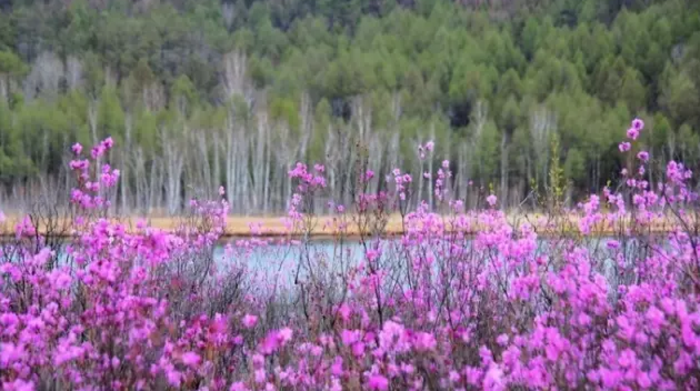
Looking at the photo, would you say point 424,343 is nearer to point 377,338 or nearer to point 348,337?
point 348,337

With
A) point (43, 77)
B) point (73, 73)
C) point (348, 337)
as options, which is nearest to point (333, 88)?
point (73, 73)

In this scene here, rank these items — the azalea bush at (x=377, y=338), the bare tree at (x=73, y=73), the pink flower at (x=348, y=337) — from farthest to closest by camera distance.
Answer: the bare tree at (x=73, y=73)
the pink flower at (x=348, y=337)
the azalea bush at (x=377, y=338)

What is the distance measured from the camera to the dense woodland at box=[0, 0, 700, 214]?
137ft

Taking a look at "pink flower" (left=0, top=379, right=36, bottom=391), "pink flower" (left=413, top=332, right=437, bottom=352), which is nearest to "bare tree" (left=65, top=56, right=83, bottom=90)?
"pink flower" (left=0, top=379, right=36, bottom=391)

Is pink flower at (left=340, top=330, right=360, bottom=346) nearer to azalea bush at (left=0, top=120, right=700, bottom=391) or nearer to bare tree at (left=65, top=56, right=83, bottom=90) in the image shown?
azalea bush at (left=0, top=120, right=700, bottom=391)

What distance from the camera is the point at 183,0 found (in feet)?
287

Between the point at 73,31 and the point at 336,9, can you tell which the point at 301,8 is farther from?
the point at 73,31

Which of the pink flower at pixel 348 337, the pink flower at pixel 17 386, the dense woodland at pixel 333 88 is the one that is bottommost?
the pink flower at pixel 17 386

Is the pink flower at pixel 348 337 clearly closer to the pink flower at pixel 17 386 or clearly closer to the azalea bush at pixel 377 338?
the azalea bush at pixel 377 338

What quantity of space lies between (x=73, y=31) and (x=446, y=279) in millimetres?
75524

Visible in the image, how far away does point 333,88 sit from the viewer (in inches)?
2379

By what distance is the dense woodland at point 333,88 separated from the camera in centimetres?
4169

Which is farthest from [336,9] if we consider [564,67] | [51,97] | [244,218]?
[244,218]

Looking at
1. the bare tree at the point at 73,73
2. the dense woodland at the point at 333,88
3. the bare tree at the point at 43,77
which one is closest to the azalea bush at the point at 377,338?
the dense woodland at the point at 333,88
